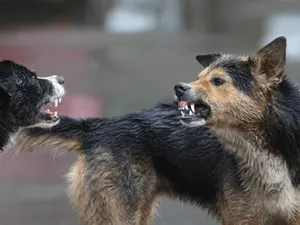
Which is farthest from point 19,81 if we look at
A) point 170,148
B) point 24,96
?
point 170,148

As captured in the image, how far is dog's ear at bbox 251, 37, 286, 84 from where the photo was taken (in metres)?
5.28

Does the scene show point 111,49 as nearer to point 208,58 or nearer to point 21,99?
point 21,99

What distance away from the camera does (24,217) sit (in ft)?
24.8

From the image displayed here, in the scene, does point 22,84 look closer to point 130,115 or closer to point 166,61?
point 130,115

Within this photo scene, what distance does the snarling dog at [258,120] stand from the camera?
208 inches

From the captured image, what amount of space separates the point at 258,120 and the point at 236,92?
0.24m

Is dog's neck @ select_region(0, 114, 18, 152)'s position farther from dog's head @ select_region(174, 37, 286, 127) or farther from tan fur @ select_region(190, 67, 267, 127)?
tan fur @ select_region(190, 67, 267, 127)

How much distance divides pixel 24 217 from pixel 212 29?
12.4 m

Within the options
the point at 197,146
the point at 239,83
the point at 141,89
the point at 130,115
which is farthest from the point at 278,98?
the point at 141,89

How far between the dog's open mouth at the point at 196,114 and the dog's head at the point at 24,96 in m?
1.06

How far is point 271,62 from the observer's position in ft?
17.5

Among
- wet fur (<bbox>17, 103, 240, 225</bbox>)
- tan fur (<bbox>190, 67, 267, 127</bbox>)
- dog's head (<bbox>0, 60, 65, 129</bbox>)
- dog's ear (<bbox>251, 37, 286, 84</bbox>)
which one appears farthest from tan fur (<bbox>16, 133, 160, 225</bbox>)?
dog's ear (<bbox>251, 37, 286, 84</bbox>)

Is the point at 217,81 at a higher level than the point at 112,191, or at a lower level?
higher

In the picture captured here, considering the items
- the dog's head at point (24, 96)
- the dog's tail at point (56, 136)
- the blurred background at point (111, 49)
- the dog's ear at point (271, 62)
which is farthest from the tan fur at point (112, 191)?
the blurred background at point (111, 49)
